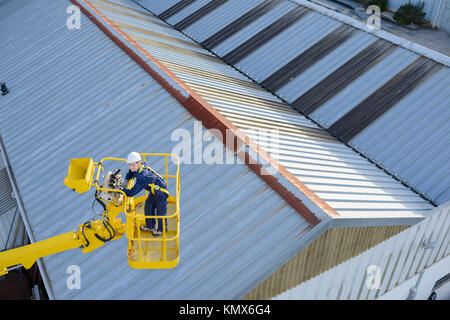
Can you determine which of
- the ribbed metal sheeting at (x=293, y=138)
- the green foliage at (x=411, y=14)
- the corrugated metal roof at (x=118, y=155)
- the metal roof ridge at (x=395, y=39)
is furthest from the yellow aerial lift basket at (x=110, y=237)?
the green foliage at (x=411, y=14)

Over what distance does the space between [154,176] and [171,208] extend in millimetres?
1290

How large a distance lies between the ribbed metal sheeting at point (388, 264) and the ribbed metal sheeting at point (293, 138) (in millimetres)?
799

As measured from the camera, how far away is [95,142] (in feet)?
40.3

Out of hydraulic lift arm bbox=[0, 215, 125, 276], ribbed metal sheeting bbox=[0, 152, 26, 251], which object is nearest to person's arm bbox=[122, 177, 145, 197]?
hydraulic lift arm bbox=[0, 215, 125, 276]

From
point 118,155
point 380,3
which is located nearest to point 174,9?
point 118,155

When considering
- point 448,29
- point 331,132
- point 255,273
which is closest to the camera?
point 255,273

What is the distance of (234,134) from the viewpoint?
10.8 m

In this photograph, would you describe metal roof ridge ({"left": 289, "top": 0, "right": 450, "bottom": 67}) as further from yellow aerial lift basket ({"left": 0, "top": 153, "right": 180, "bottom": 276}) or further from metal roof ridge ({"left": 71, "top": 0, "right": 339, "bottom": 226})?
yellow aerial lift basket ({"left": 0, "top": 153, "right": 180, "bottom": 276})

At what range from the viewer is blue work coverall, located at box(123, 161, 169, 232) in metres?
8.20

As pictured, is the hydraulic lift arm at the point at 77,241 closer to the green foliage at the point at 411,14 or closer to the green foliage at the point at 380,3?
the green foliage at the point at 411,14

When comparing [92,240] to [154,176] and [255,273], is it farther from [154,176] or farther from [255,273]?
[255,273]

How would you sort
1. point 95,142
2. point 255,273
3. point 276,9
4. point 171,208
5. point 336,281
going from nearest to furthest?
1. point 255,273
2. point 171,208
3. point 336,281
4. point 95,142
5. point 276,9

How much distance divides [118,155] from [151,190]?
368cm
